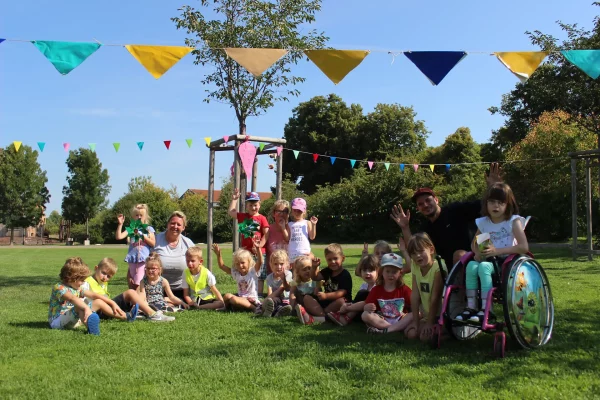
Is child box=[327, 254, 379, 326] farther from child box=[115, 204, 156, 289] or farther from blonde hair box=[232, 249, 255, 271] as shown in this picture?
child box=[115, 204, 156, 289]

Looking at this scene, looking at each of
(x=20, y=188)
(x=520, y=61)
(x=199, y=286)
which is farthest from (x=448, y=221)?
(x=20, y=188)

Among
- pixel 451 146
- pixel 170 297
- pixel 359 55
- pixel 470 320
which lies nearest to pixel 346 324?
pixel 470 320

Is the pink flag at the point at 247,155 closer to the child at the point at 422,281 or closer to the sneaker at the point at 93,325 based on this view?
the sneaker at the point at 93,325

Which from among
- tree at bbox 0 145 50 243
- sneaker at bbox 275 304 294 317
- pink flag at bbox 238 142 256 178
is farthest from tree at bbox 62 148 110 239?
sneaker at bbox 275 304 294 317

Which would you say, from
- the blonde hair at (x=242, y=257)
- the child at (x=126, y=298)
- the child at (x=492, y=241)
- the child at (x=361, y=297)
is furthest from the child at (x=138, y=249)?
the child at (x=492, y=241)

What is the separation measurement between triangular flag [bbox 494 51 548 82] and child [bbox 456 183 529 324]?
3.29m

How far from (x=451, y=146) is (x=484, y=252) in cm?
2674

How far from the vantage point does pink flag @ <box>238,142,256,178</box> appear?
913cm

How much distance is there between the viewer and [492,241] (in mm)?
4320

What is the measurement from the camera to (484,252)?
4105 millimetres

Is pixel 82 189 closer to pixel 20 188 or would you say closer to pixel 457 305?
pixel 20 188

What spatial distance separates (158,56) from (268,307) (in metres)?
3.51

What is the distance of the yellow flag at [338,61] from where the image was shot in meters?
7.02

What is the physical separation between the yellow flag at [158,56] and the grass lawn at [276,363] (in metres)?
3.23
